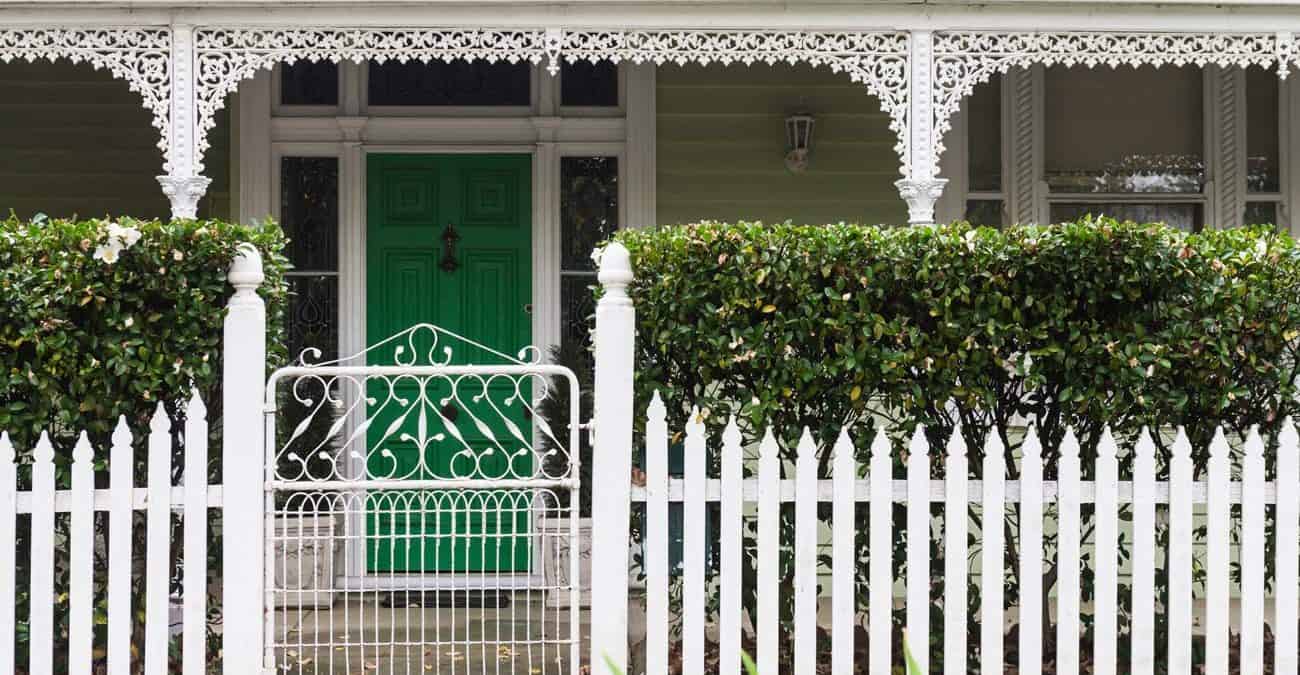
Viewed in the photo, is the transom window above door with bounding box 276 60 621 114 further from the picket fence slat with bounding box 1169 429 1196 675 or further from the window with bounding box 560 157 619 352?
the picket fence slat with bounding box 1169 429 1196 675

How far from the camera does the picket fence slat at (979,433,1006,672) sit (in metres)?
4.45

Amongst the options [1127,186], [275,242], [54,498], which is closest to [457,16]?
[275,242]

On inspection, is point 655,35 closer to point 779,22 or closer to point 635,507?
point 779,22

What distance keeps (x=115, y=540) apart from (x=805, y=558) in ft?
7.27

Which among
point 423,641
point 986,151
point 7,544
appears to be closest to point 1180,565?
point 423,641

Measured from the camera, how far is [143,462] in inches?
189

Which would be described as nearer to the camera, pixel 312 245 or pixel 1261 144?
pixel 312 245

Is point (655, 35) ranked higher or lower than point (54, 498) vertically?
higher

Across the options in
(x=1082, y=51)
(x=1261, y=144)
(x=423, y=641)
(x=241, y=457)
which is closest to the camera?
(x=241, y=457)

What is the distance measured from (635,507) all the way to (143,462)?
69.7 inches

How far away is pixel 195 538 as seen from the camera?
14.8 ft

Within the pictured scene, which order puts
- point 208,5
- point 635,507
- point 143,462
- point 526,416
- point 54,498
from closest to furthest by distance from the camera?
point 54,498 < point 143,462 < point 635,507 < point 208,5 < point 526,416

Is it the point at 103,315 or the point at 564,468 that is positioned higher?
the point at 103,315

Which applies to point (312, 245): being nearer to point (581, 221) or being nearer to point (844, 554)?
point (581, 221)
